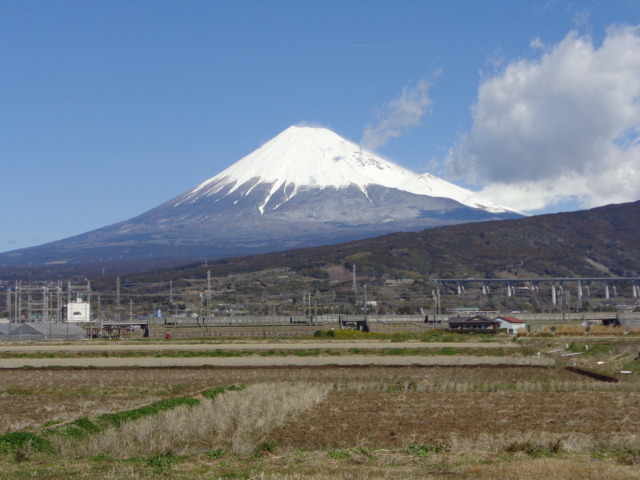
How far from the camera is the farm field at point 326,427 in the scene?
1329 cm

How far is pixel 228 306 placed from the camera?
409 ft

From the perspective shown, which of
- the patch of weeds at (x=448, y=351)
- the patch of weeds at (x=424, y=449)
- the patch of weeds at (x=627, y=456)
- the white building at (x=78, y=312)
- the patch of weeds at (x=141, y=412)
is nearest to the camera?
the patch of weeds at (x=627, y=456)

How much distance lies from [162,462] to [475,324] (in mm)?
67302

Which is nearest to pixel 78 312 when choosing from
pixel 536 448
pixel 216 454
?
pixel 216 454

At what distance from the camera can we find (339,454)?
14414 millimetres

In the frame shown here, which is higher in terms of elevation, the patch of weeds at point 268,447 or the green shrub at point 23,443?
the green shrub at point 23,443

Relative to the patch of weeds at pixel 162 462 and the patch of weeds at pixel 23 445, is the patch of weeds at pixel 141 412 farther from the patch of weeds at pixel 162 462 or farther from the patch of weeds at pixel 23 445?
the patch of weeds at pixel 162 462

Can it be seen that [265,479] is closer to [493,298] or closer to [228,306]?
[228,306]

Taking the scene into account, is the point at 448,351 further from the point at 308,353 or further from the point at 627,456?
the point at 627,456

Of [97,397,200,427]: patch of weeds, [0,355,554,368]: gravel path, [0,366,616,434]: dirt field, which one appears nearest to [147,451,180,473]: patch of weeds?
[97,397,200,427]: patch of weeds

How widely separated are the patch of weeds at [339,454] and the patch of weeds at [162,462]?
2607 millimetres

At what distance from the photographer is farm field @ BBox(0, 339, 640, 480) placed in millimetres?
13289

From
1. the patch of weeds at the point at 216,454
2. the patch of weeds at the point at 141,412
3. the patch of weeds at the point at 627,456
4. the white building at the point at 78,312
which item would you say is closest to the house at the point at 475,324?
the white building at the point at 78,312

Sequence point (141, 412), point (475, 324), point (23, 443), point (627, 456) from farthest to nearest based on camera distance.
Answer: point (475, 324)
point (141, 412)
point (23, 443)
point (627, 456)
